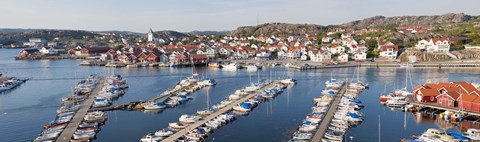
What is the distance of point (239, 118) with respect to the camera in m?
21.0

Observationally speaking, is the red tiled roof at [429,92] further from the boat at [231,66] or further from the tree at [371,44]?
the tree at [371,44]

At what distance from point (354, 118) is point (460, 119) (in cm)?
499

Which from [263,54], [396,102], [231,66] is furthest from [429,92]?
[263,54]

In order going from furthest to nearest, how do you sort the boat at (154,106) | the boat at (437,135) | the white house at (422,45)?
the white house at (422,45)
the boat at (154,106)
the boat at (437,135)

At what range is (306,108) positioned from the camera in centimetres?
2317

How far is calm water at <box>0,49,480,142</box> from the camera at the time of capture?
18.1 meters

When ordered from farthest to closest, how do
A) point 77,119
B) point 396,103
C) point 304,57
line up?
point 304,57 → point 396,103 → point 77,119

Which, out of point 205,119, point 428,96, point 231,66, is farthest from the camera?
point 231,66

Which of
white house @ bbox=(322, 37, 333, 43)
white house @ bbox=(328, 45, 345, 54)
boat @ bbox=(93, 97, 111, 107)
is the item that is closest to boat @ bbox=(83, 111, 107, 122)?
boat @ bbox=(93, 97, 111, 107)

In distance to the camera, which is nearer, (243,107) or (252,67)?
(243,107)

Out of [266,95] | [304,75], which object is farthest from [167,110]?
[304,75]

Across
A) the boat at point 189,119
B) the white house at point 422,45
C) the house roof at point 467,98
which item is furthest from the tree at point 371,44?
the boat at point 189,119

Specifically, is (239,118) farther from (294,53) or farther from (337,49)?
(337,49)

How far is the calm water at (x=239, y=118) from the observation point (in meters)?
18.1
